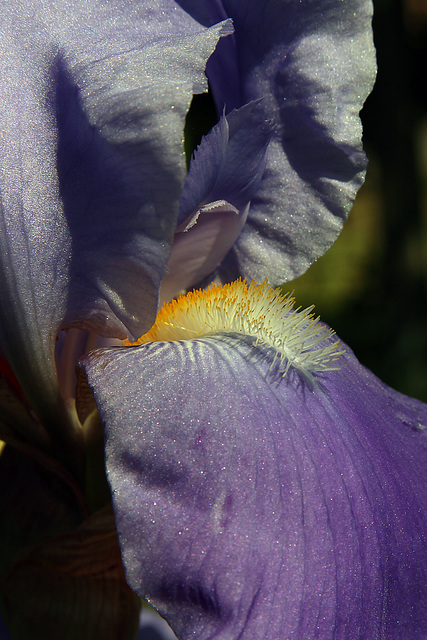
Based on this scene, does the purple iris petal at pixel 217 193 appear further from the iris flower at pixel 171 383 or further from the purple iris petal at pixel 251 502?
the purple iris petal at pixel 251 502

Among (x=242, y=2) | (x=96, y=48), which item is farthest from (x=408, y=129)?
(x=96, y=48)

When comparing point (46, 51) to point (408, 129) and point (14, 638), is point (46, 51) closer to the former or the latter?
point (14, 638)

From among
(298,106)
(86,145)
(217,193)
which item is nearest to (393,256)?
(298,106)

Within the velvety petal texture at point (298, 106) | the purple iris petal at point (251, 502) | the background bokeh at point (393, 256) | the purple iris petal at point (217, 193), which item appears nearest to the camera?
the purple iris petal at point (251, 502)

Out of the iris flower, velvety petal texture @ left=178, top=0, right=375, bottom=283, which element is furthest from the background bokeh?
the iris flower

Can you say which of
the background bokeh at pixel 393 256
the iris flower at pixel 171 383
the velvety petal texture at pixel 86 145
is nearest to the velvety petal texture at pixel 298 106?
the iris flower at pixel 171 383

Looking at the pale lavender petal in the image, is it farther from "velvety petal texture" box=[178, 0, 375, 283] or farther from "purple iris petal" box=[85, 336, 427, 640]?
"purple iris petal" box=[85, 336, 427, 640]

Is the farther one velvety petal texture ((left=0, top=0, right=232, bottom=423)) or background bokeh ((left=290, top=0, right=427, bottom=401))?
background bokeh ((left=290, top=0, right=427, bottom=401))
